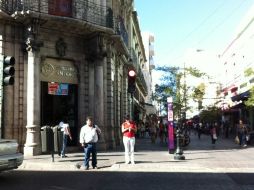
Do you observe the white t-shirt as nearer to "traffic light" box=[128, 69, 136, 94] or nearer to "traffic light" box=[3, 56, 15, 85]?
"traffic light" box=[3, 56, 15, 85]

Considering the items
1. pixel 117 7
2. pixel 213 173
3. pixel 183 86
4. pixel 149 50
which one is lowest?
pixel 213 173

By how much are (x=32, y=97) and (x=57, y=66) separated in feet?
8.90

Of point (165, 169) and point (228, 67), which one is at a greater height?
point (228, 67)

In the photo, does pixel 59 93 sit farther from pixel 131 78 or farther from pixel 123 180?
pixel 123 180

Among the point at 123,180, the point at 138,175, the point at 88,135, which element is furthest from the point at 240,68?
the point at 123,180

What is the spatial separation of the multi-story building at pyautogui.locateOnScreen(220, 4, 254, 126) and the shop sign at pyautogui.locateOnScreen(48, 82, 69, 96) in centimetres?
1753

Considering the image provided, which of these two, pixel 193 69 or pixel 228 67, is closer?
pixel 193 69

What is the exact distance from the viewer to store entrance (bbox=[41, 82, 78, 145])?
74.9 ft

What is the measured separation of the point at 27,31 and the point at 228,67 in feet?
145

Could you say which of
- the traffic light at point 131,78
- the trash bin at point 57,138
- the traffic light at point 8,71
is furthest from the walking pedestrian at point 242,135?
the traffic light at point 8,71

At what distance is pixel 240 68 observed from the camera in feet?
169

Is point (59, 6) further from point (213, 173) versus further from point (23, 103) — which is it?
point (213, 173)

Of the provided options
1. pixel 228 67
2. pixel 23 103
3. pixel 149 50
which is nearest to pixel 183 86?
pixel 228 67

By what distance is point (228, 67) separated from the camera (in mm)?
61781
